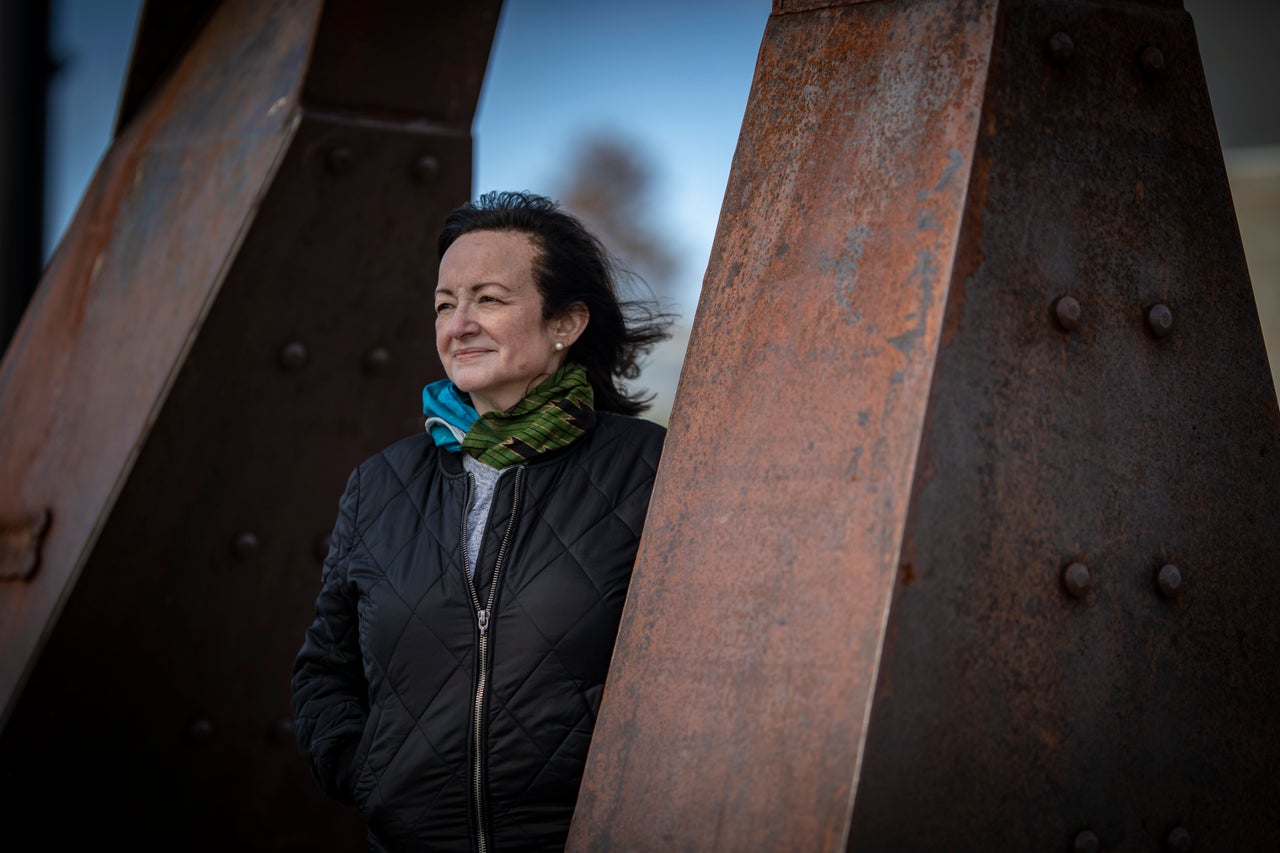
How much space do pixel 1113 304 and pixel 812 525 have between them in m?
0.42

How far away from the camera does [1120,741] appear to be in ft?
4.55

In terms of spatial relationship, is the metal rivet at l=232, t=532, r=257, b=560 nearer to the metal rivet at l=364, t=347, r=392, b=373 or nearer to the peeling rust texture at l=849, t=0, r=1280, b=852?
the metal rivet at l=364, t=347, r=392, b=373

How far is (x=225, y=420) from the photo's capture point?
8.88 ft

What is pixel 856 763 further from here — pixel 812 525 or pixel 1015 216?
pixel 1015 216

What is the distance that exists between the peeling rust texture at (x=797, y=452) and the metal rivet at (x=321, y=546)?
1429mm

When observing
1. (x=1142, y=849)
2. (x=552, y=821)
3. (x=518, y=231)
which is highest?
(x=518, y=231)

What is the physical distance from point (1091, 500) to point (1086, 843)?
362mm

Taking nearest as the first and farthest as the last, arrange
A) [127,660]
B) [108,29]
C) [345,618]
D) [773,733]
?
[773,733] < [345,618] < [127,660] < [108,29]

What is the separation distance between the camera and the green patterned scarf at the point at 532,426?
83.7 inches

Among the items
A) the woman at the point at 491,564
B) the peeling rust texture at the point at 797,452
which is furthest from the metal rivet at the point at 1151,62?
the woman at the point at 491,564

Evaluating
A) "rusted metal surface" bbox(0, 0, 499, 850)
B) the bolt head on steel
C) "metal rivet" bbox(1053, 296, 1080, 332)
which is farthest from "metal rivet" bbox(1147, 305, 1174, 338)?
"rusted metal surface" bbox(0, 0, 499, 850)

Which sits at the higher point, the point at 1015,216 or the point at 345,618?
the point at 1015,216

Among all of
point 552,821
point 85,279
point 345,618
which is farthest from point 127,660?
point 552,821

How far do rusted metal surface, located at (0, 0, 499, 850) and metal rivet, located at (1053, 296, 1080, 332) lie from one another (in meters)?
1.78
